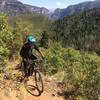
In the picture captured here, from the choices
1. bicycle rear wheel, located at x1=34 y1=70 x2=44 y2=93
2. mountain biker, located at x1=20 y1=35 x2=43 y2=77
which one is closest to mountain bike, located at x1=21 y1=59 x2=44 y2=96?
bicycle rear wheel, located at x1=34 y1=70 x2=44 y2=93

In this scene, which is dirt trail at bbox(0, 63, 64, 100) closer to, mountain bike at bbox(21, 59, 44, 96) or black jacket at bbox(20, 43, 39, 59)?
mountain bike at bbox(21, 59, 44, 96)

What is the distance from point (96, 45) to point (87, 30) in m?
31.2

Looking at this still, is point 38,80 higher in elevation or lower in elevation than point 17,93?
higher

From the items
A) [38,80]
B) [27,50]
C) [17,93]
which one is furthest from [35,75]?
[27,50]

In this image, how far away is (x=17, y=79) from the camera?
390 inches

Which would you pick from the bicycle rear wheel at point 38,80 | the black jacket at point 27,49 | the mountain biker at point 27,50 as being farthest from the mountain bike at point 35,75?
the black jacket at point 27,49

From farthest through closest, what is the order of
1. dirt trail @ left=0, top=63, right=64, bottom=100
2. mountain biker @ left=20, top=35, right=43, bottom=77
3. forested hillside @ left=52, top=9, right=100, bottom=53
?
forested hillside @ left=52, top=9, right=100, bottom=53
dirt trail @ left=0, top=63, right=64, bottom=100
mountain biker @ left=20, top=35, right=43, bottom=77

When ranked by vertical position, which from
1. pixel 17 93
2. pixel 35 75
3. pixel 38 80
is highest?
pixel 35 75

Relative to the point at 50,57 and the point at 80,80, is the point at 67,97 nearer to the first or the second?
the point at 80,80

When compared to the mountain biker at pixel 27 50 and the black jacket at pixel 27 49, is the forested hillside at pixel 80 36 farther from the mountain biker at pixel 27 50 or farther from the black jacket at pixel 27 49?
the black jacket at pixel 27 49

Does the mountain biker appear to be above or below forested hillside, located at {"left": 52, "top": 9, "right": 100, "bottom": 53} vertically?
above

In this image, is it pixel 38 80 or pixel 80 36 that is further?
pixel 80 36

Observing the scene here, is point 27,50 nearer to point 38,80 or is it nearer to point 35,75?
point 35,75

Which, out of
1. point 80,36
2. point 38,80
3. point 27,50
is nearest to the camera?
point 27,50
